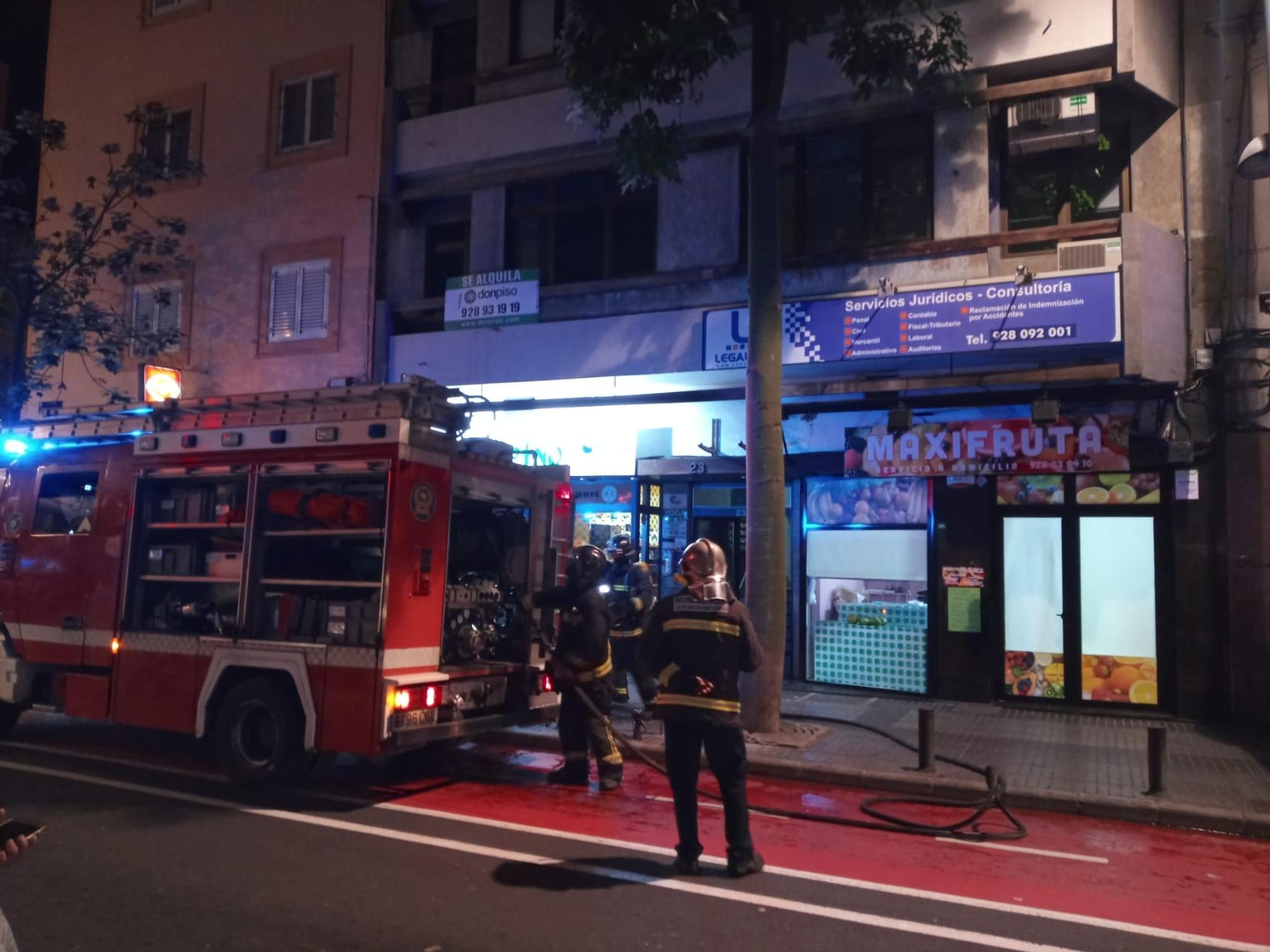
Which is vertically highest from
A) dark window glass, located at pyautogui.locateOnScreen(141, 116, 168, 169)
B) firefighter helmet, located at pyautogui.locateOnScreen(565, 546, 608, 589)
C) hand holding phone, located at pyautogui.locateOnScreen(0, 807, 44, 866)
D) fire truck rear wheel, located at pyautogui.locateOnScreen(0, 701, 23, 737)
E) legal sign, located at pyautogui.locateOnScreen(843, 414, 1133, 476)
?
dark window glass, located at pyautogui.locateOnScreen(141, 116, 168, 169)

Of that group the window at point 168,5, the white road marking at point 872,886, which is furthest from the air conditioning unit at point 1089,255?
the window at point 168,5

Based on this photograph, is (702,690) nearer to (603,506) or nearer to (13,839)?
(13,839)

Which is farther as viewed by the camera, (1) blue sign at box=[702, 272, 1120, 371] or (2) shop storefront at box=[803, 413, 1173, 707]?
(2) shop storefront at box=[803, 413, 1173, 707]

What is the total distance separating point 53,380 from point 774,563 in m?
15.4

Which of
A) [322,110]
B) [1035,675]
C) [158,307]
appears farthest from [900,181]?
[158,307]

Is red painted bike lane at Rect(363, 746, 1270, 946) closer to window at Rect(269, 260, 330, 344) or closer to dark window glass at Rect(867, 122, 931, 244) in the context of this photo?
dark window glass at Rect(867, 122, 931, 244)

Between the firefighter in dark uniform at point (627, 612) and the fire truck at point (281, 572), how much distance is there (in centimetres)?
114

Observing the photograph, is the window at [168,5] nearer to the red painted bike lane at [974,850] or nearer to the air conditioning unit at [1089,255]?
the air conditioning unit at [1089,255]

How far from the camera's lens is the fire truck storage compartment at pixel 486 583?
8.12m

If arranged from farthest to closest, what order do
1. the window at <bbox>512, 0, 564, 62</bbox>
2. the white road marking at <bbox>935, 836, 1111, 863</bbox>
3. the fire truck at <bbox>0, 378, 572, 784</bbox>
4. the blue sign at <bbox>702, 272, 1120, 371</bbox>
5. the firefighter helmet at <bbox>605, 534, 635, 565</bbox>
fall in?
the window at <bbox>512, 0, 564, 62</bbox> → the firefighter helmet at <bbox>605, 534, 635, 565</bbox> → the blue sign at <bbox>702, 272, 1120, 371</bbox> → the fire truck at <bbox>0, 378, 572, 784</bbox> → the white road marking at <bbox>935, 836, 1111, 863</bbox>

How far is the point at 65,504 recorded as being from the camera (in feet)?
30.2

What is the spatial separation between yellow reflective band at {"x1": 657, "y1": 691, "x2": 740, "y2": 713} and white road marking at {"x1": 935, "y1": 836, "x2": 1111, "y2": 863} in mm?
2231

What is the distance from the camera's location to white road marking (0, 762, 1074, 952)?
A: 16.0 ft

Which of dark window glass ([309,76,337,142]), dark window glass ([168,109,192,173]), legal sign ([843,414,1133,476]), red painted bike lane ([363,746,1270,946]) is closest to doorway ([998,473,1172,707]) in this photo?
legal sign ([843,414,1133,476])
